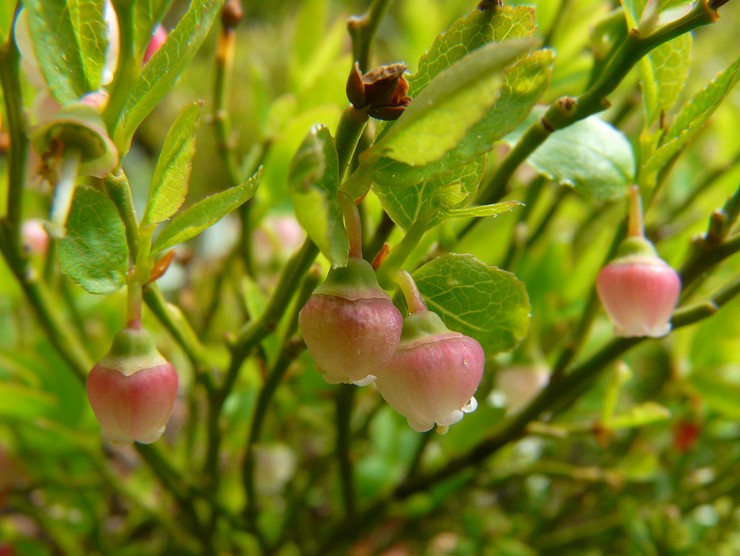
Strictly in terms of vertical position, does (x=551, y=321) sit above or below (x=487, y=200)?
below

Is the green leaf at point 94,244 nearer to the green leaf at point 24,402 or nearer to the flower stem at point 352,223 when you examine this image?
the flower stem at point 352,223

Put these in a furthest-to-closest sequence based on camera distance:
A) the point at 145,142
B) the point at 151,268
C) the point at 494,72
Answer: the point at 145,142 < the point at 151,268 < the point at 494,72

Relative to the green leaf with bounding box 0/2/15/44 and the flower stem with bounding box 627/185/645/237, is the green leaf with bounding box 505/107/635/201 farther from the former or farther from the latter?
the green leaf with bounding box 0/2/15/44

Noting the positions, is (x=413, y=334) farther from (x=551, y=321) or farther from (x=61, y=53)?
(x=551, y=321)

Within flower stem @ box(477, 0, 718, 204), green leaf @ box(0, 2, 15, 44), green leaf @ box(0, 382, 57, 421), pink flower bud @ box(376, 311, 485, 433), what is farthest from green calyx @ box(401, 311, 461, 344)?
green leaf @ box(0, 382, 57, 421)

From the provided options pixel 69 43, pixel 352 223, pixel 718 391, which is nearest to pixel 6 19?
pixel 69 43

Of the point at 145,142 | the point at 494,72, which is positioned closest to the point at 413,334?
the point at 494,72

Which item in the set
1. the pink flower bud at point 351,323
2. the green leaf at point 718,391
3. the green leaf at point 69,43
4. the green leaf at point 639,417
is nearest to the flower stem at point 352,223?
the pink flower bud at point 351,323
